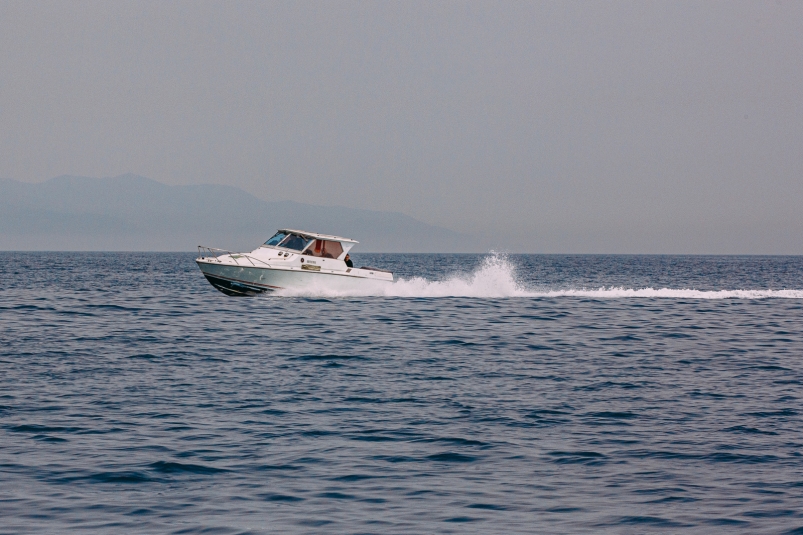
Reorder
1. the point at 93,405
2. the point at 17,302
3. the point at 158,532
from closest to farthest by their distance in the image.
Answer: the point at 158,532 < the point at 93,405 < the point at 17,302

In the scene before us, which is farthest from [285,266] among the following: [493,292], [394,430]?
[394,430]

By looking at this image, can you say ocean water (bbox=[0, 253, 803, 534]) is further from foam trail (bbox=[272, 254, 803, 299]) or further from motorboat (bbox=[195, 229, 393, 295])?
foam trail (bbox=[272, 254, 803, 299])

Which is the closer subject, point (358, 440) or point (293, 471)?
point (293, 471)

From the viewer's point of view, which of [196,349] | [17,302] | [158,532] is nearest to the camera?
[158,532]

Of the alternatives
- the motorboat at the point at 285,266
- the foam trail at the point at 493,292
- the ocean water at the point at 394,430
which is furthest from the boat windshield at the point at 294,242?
the ocean water at the point at 394,430

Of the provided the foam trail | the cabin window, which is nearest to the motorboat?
the cabin window

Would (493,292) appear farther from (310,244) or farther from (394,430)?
(394,430)

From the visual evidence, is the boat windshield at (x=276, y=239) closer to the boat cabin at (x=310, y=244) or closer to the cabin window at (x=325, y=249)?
the boat cabin at (x=310, y=244)

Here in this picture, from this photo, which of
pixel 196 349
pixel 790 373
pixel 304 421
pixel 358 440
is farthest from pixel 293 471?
pixel 790 373

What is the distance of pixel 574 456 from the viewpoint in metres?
11.1

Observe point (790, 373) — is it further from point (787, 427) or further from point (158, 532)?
point (158, 532)

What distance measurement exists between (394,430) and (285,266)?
21650 millimetres

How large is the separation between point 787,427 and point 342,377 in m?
8.63

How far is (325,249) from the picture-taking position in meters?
34.1
